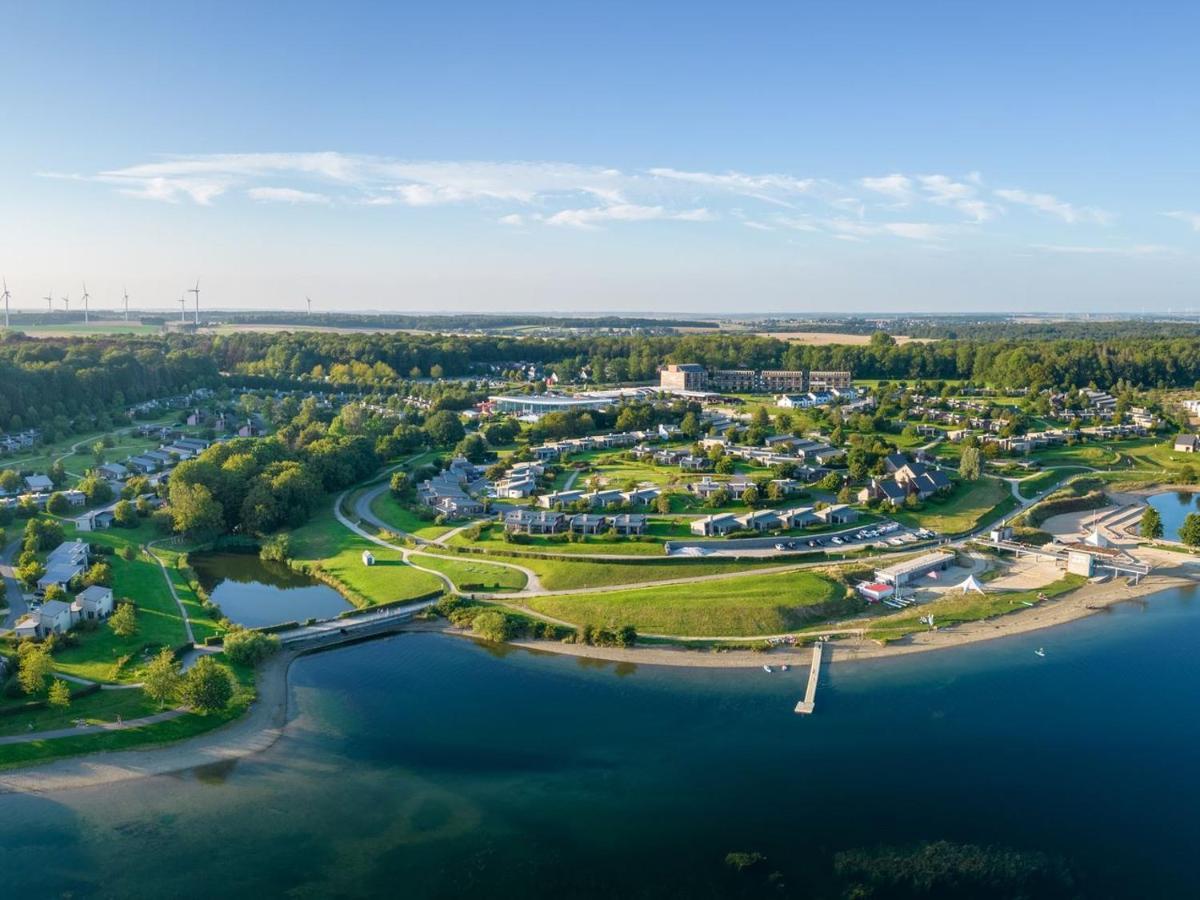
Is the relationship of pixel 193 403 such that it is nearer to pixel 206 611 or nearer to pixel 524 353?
pixel 524 353

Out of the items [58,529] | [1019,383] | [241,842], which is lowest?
[241,842]

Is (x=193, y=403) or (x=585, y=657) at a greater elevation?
(x=193, y=403)

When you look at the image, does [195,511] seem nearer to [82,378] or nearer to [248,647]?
[248,647]

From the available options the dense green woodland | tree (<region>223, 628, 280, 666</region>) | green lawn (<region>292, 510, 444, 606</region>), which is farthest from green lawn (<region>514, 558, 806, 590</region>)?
the dense green woodland

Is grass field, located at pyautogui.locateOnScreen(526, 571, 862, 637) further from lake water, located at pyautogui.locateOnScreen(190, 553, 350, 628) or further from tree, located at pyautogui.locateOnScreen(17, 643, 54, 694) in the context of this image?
tree, located at pyautogui.locateOnScreen(17, 643, 54, 694)

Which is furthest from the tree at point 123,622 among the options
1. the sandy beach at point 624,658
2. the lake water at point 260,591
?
the sandy beach at point 624,658

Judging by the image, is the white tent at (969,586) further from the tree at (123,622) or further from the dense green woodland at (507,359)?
the dense green woodland at (507,359)

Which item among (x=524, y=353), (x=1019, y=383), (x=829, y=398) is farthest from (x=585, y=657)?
(x=524, y=353)
